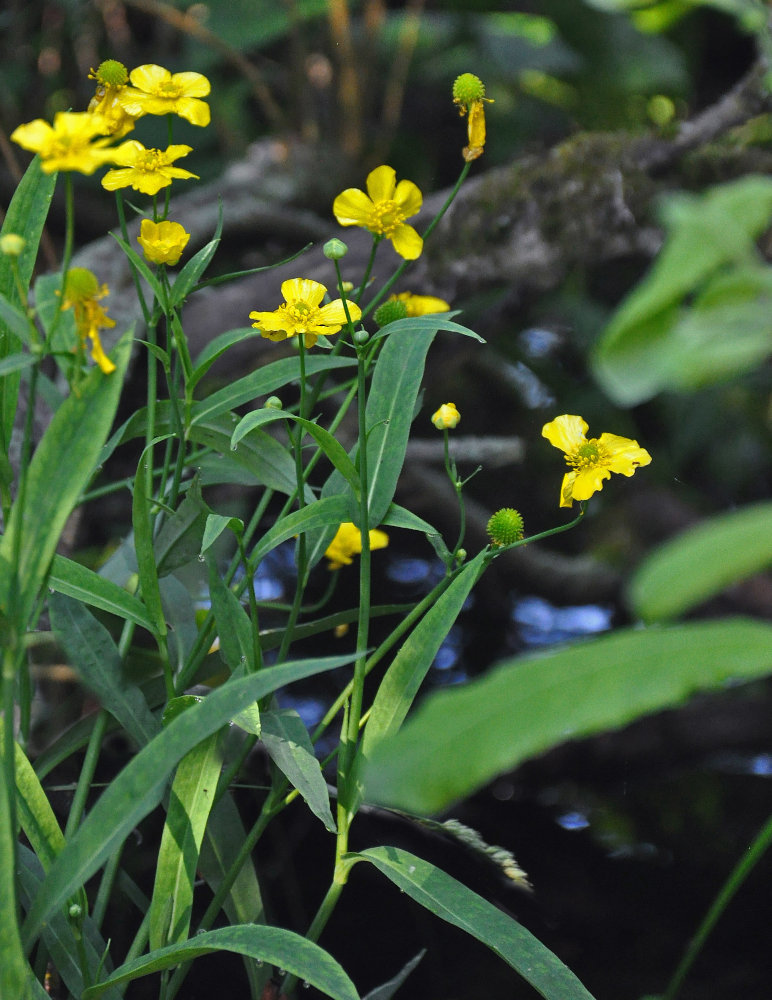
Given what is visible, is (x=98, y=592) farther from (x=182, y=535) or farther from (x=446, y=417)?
(x=446, y=417)

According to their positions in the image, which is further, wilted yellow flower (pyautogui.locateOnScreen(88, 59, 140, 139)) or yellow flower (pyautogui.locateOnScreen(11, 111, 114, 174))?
wilted yellow flower (pyautogui.locateOnScreen(88, 59, 140, 139))

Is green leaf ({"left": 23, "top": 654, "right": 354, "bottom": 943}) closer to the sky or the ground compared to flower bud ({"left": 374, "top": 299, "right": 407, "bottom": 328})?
closer to the ground

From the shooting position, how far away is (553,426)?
0.44m

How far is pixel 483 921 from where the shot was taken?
0.36 meters

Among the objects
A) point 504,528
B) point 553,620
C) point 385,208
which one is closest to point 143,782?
point 504,528

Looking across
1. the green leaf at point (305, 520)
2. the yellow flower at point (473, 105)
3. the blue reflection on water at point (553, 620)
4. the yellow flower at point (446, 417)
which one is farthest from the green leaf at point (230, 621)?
the blue reflection on water at point (553, 620)

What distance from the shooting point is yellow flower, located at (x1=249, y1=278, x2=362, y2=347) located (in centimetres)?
40

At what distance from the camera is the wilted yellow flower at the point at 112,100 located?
1.34 feet

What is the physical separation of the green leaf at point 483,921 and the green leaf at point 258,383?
21 centimetres

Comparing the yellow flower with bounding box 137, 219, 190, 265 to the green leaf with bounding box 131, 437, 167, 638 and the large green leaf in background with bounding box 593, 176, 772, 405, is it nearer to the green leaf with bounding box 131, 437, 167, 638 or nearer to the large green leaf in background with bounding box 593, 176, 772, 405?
the green leaf with bounding box 131, 437, 167, 638

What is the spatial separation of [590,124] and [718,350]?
5.08 ft

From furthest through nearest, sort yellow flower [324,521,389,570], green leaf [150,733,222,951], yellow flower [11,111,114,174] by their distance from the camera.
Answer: yellow flower [324,521,389,570] → green leaf [150,733,222,951] → yellow flower [11,111,114,174]

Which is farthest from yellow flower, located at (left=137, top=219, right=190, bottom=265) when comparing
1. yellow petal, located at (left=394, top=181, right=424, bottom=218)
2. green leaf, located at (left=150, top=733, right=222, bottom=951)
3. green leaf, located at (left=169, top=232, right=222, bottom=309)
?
green leaf, located at (left=150, top=733, right=222, bottom=951)

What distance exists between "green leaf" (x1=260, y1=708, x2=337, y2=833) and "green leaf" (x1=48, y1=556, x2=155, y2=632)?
7cm
